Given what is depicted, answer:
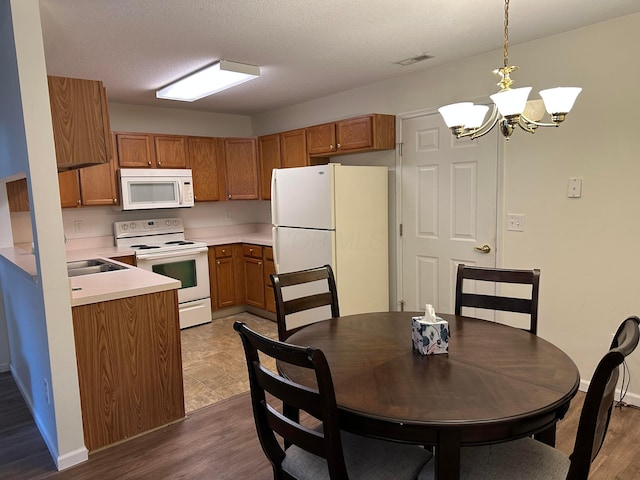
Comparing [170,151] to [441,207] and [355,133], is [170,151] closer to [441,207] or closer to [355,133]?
[355,133]

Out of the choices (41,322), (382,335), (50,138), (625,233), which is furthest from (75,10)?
(625,233)

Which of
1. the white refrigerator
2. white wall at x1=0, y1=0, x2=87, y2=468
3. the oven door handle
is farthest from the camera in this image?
the oven door handle

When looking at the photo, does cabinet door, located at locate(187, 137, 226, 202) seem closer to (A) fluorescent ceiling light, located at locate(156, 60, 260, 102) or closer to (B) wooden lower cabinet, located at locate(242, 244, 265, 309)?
(B) wooden lower cabinet, located at locate(242, 244, 265, 309)

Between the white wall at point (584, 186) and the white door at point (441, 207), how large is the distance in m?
0.19

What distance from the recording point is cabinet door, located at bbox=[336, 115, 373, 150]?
3.73 m

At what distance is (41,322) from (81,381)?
0.37 meters

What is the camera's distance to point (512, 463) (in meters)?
1.46

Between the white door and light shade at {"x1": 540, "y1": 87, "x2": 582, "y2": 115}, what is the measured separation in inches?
63.6

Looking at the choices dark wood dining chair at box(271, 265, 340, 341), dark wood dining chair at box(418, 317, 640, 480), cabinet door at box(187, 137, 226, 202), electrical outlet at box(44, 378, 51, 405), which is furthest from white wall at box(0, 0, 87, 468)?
cabinet door at box(187, 137, 226, 202)

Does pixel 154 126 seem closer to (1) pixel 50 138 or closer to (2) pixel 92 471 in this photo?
(1) pixel 50 138

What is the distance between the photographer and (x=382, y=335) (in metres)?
1.95

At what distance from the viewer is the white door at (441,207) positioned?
10.8 feet

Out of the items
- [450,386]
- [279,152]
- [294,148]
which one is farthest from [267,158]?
[450,386]

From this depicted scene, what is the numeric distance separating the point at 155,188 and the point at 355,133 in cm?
219
